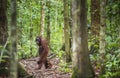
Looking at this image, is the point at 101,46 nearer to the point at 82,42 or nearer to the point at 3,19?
the point at 82,42

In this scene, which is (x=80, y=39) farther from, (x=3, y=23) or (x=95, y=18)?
(x=95, y=18)

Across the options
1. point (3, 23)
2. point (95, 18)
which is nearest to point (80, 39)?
point (3, 23)

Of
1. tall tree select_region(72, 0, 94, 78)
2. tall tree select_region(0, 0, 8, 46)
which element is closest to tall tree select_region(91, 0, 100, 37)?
tall tree select_region(0, 0, 8, 46)

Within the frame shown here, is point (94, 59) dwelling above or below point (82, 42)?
below

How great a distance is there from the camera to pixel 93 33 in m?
14.1

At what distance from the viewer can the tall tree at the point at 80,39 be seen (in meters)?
8.95

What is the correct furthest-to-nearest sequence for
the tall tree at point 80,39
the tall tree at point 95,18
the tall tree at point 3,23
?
the tall tree at point 95,18, the tall tree at point 3,23, the tall tree at point 80,39

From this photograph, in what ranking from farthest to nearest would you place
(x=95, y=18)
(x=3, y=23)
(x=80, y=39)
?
(x=95, y=18), (x=3, y=23), (x=80, y=39)

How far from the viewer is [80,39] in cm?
899

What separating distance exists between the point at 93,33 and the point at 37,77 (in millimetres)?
3834

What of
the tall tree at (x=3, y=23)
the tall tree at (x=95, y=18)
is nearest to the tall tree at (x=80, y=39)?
the tall tree at (x=3, y=23)

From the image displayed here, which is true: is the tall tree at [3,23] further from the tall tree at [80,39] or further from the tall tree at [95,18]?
the tall tree at [95,18]

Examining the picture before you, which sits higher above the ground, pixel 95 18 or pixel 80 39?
pixel 95 18

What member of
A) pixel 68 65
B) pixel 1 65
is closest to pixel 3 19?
pixel 1 65
